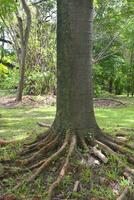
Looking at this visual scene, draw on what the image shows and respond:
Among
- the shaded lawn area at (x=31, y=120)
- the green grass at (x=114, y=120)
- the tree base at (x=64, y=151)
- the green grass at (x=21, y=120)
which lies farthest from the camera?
the green grass at (x=114, y=120)

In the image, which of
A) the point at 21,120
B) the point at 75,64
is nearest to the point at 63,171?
the point at 75,64

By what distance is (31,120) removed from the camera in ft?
31.7

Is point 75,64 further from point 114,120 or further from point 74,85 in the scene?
point 114,120

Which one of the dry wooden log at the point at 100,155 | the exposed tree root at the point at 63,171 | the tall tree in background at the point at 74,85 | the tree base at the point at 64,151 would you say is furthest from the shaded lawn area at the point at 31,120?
the dry wooden log at the point at 100,155

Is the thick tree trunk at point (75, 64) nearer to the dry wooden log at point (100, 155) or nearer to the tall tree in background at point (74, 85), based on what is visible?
the tall tree in background at point (74, 85)

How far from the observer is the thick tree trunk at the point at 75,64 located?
5539mm

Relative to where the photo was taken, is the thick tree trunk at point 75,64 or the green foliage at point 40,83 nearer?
the thick tree trunk at point 75,64

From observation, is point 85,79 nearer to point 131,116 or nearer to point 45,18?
point 131,116

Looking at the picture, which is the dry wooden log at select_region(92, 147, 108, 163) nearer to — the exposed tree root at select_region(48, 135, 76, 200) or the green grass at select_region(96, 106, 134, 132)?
the exposed tree root at select_region(48, 135, 76, 200)

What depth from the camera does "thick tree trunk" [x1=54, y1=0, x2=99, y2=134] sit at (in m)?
5.54

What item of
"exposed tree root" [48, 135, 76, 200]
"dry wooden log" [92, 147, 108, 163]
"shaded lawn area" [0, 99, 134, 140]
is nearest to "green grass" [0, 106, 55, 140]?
"shaded lawn area" [0, 99, 134, 140]

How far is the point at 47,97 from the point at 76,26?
9.30 meters

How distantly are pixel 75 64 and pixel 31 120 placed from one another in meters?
4.33

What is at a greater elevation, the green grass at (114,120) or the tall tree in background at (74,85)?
the tall tree in background at (74,85)
